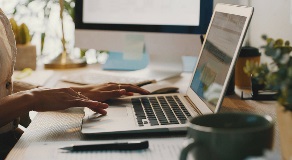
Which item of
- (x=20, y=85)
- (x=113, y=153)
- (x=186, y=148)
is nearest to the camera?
(x=186, y=148)

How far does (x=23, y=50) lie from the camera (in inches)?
77.3

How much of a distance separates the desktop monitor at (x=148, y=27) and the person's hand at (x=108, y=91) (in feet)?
1.28

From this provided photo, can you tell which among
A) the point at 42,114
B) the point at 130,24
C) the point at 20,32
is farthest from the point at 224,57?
the point at 20,32

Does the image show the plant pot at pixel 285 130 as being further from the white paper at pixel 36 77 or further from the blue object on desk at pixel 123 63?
the blue object on desk at pixel 123 63

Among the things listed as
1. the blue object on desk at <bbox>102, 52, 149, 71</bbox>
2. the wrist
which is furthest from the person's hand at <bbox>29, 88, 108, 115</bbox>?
the blue object on desk at <bbox>102, 52, 149, 71</bbox>

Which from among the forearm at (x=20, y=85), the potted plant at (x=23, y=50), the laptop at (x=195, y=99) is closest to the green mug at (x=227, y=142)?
the laptop at (x=195, y=99)

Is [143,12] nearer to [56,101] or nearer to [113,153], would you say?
[56,101]

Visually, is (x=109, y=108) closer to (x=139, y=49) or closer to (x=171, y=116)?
(x=171, y=116)

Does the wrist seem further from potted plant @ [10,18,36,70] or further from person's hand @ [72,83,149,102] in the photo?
potted plant @ [10,18,36,70]

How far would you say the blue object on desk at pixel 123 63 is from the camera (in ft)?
6.51

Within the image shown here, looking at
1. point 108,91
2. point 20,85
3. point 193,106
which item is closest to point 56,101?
point 108,91

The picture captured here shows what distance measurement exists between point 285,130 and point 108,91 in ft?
2.20

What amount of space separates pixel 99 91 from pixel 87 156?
→ 1.53 ft

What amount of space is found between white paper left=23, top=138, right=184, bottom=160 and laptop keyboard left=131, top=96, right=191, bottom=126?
100 mm
